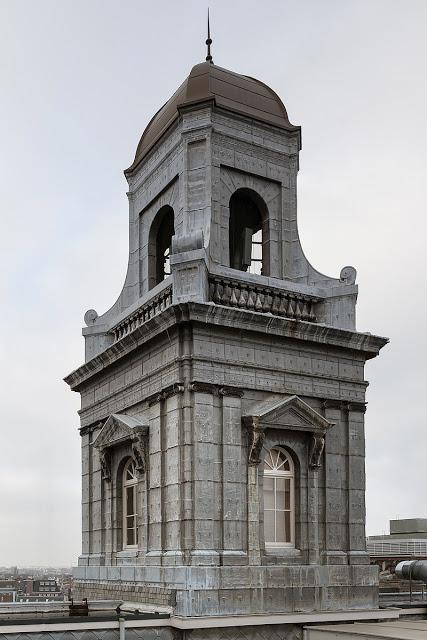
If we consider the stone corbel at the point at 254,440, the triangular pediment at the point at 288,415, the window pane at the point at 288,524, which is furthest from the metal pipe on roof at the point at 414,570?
the stone corbel at the point at 254,440

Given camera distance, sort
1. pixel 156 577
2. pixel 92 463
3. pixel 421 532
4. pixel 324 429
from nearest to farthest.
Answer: pixel 156 577
pixel 324 429
pixel 92 463
pixel 421 532

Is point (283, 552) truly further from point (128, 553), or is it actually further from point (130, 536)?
point (130, 536)

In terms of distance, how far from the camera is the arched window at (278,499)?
21062mm

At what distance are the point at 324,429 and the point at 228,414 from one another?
261 cm

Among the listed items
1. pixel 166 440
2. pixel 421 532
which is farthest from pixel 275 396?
pixel 421 532

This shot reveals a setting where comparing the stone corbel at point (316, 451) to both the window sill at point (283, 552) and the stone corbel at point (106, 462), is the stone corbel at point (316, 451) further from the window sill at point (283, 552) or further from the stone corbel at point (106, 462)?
the stone corbel at point (106, 462)

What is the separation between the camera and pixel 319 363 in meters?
22.2

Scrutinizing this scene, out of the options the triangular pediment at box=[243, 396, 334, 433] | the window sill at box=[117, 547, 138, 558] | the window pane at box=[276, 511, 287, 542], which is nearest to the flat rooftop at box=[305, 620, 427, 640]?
the window pane at box=[276, 511, 287, 542]

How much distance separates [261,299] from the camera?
73.1 ft

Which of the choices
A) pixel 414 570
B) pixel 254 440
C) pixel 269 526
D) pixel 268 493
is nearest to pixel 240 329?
pixel 254 440

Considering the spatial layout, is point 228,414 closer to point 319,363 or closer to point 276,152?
point 319,363

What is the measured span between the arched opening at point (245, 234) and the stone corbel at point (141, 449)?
5.95 m

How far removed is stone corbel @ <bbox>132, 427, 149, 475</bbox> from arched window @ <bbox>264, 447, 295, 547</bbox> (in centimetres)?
288

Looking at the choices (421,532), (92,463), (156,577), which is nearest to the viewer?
(156,577)
